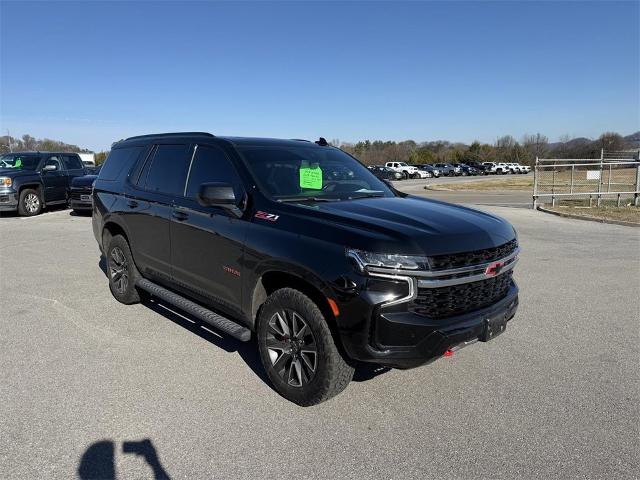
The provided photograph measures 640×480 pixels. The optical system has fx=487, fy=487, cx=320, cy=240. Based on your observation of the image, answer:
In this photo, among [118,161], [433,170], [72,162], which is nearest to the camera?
[118,161]

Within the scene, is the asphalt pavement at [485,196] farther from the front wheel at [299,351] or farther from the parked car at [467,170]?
the parked car at [467,170]

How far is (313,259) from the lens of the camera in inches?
126

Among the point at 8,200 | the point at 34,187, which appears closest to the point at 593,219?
the point at 34,187

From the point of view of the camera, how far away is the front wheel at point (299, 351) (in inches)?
127

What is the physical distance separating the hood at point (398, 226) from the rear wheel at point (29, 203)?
13.8 meters

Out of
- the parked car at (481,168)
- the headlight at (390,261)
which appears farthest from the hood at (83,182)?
the parked car at (481,168)

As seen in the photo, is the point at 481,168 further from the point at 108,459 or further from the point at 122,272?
the point at 108,459

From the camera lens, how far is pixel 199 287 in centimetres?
437

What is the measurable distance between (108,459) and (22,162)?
14.9m

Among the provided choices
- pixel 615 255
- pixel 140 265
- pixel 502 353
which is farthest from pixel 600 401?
pixel 615 255

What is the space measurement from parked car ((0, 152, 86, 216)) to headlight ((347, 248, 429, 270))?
14.5 metres

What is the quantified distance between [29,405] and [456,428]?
9.79 feet

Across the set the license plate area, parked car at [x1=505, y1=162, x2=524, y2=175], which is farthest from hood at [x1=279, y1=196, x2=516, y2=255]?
parked car at [x1=505, y1=162, x2=524, y2=175]

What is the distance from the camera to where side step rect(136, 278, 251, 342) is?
382 cm
